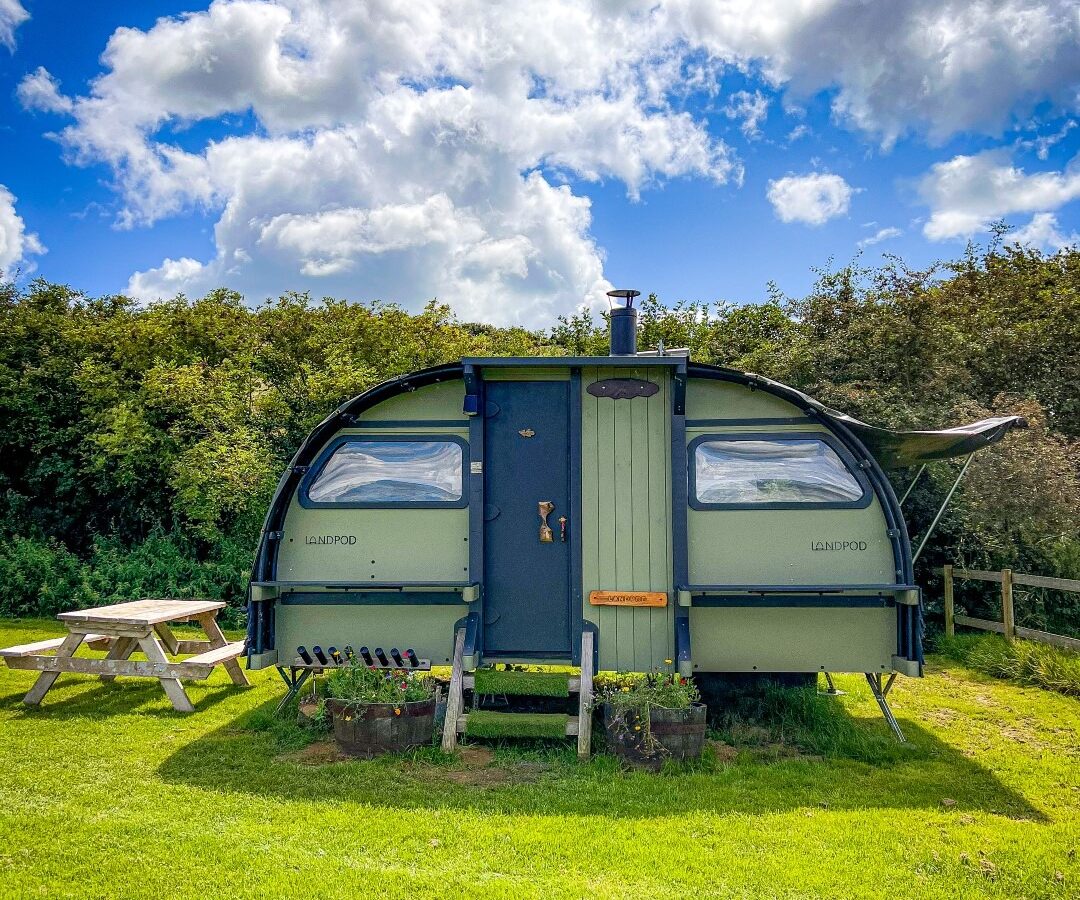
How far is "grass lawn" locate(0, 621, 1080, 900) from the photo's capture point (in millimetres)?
3893

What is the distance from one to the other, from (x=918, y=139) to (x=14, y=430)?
48.3ft

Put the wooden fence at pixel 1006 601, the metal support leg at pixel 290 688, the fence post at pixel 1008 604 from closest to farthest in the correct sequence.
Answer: the metal support leg at pixel 290 688
the wooden fence at pixel 1006 601
the fence post at pixel 1008 604

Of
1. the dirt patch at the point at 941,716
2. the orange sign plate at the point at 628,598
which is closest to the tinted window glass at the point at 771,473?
the orange sign plate at the point at 628,598

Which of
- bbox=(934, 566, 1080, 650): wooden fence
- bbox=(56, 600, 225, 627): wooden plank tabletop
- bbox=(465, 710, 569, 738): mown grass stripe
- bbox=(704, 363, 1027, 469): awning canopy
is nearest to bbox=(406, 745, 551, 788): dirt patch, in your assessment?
bbox=(465, 710, 569, 738): mown grass stripe

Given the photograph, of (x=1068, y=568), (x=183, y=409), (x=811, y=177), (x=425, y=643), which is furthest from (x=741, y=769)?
(x=183, y=409)

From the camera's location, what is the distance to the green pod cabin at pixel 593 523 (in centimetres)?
635

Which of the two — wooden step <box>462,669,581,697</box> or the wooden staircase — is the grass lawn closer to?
the wooden staircase

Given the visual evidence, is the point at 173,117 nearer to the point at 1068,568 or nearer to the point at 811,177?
the point at 811,177

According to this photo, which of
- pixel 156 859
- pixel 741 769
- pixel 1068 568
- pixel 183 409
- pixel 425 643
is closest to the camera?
pixel 156 859

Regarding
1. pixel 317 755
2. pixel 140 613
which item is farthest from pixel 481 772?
pixel 140 613

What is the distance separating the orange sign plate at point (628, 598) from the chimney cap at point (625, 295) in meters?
2.44

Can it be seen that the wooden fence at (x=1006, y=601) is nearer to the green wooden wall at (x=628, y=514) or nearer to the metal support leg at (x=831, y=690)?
the metal support leg at (x=831, y=690)

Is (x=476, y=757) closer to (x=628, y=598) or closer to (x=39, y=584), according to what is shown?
(x=628, y=598)

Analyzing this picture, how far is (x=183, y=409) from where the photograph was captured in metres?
13.3
